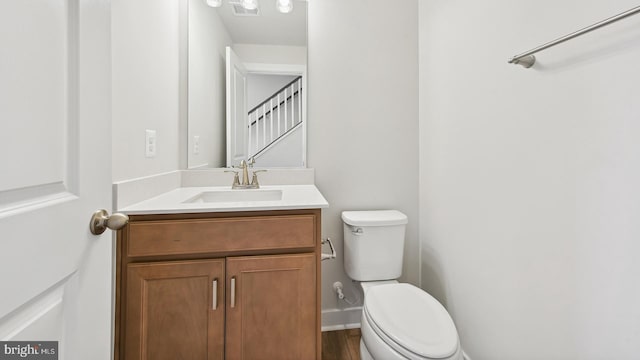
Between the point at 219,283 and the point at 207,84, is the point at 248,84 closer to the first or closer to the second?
the point at 207,84

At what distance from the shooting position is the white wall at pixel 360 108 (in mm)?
1691

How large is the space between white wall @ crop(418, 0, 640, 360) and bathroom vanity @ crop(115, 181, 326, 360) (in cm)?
74

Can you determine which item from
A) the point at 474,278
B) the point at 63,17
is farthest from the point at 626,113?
the point at 63,17

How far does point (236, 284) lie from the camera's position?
108 centimetres

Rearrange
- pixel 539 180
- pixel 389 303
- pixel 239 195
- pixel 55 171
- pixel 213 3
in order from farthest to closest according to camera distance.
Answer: pixel 213 3
pixel 239 195
pixel 389 303
pixel 539 180
pixel 55 171

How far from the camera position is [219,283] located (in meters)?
1.06

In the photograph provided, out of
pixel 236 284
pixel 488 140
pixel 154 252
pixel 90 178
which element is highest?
pixel 488 140

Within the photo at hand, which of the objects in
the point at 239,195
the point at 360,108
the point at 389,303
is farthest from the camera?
the point at 360,108

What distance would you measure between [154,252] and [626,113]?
149 centimetres

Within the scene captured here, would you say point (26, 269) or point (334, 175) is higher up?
point (334, 175)

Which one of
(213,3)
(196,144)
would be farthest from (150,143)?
(213,3)

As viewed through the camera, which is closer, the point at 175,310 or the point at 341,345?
the point at 175,310

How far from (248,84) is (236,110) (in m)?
0.17

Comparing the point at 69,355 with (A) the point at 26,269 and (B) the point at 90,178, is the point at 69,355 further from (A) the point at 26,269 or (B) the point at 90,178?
(B) the point at 90,178
